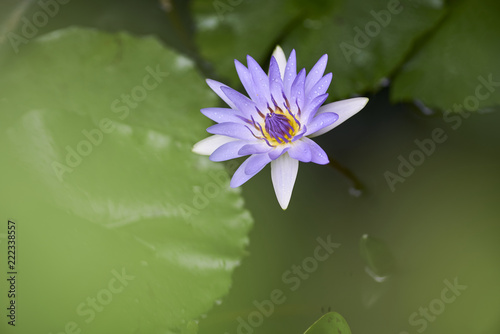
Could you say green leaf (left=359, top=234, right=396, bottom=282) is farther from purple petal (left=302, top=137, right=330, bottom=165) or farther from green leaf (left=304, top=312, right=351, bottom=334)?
purple petal (left=302, top=137, right=330, bottom=165)

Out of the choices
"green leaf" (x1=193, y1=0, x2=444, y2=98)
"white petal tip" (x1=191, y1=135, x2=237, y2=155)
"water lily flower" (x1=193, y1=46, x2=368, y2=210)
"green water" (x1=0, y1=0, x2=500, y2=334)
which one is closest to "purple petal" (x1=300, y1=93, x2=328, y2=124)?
"water lily flower" (x1=193, y1=46, x2=368, y2=210)

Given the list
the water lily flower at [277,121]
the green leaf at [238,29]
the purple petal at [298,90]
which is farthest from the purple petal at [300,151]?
the green leaf at [238,29]

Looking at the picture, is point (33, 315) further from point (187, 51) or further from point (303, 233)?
point (187, 51)

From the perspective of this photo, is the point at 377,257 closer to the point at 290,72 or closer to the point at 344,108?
the point at 344,108

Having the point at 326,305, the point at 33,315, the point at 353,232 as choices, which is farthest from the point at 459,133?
the point at 33,315

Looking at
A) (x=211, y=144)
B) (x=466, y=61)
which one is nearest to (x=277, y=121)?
(x=211, y=144)

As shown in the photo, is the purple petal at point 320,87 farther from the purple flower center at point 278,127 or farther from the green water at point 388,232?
the green water at point 388,232
